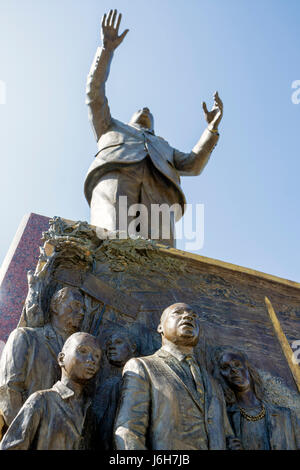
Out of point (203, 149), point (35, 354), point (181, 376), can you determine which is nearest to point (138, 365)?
point (181, 376)

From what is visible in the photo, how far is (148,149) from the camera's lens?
7.31 metres

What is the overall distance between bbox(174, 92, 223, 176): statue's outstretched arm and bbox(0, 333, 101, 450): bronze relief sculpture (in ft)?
15.8

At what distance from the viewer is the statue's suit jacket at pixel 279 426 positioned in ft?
12.8

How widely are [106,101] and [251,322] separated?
4.11 meters

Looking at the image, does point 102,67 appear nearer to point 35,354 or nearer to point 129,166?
point 129,166

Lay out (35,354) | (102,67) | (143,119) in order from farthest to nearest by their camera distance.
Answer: (143,119), (102,67), (35,354)

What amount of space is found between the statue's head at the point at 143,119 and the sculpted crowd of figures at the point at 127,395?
4.78 meters

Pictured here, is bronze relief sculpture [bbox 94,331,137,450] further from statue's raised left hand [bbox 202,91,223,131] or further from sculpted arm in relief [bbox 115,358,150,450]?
statue's raised left hand [bbox 202,91,223,131]

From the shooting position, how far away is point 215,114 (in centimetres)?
782

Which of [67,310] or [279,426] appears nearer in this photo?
[279,426]

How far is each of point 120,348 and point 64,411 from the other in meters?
0.92

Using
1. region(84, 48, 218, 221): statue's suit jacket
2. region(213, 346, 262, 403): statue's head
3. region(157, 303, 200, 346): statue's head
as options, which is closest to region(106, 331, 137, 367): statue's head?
region(157, 303, 200, 346): statue's head

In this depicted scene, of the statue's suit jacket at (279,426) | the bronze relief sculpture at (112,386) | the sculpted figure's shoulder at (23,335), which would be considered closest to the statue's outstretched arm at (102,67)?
the bronze relief sculpture at (112,386)
